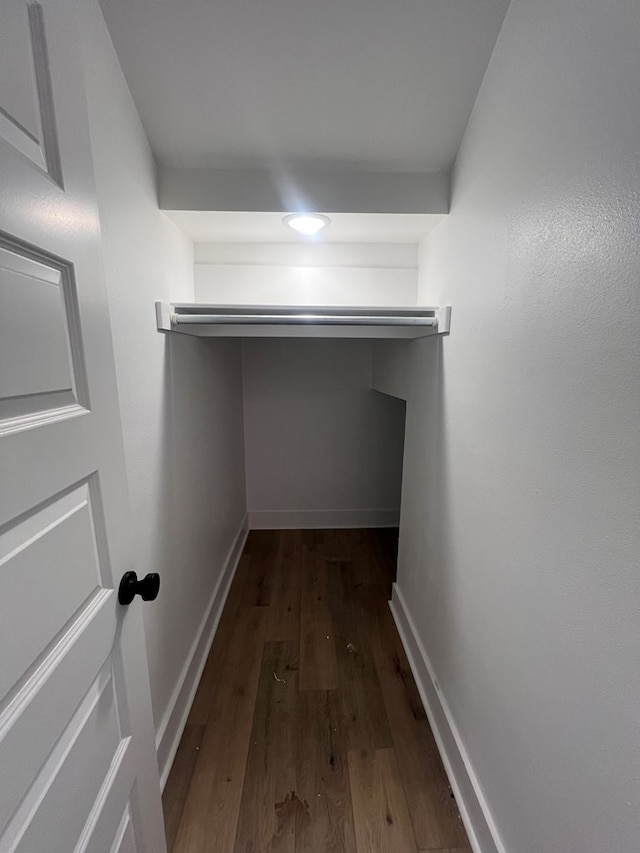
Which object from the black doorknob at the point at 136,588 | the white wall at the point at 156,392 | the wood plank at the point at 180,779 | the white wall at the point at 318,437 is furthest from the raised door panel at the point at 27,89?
the white wall at the point at 318,437

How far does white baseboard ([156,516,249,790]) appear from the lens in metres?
1.22

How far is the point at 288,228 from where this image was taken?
4.68 ft

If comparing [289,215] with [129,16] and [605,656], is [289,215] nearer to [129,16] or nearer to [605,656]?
[129,16]

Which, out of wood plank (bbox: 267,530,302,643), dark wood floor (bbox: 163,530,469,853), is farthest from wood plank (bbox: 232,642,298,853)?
wood plank (bbox: 267,530,302,643)

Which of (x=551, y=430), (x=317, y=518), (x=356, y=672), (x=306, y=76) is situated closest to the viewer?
(x=551, y=430)

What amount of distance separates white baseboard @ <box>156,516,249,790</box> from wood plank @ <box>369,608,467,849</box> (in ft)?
2.51

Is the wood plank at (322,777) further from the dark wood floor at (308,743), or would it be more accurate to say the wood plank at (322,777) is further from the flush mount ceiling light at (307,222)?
the flush mount ceiling light at (307,222)

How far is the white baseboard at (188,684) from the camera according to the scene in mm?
1221

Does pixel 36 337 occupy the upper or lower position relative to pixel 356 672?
upper

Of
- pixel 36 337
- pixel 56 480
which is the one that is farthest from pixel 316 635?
pixel 36 337

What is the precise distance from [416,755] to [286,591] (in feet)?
3.42

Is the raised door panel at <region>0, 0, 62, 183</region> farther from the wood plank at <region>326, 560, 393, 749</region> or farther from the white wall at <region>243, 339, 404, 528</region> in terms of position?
the white wall at <region>243, 339, 404, 528</region>

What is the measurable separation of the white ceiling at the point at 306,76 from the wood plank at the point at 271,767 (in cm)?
195

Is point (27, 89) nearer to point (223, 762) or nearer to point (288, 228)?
point (288, 228)
